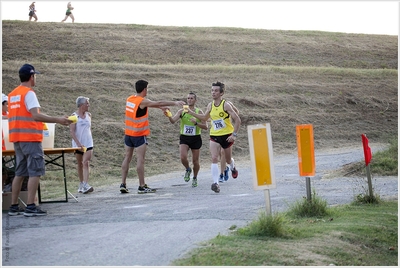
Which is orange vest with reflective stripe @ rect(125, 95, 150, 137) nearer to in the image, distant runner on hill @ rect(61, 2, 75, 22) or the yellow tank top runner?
the yellow tank top runner

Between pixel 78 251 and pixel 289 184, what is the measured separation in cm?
910

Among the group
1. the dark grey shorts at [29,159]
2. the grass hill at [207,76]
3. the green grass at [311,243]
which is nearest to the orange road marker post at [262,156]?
the green grass at [311,243]

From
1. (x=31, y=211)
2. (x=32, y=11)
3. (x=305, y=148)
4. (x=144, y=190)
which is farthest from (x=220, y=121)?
(x=32, y=11)

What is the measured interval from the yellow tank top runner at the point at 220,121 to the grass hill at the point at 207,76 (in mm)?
4839

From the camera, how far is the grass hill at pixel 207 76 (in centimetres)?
2809

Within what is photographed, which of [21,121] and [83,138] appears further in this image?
[83,138]

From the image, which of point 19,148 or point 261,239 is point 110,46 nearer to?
point 19,148

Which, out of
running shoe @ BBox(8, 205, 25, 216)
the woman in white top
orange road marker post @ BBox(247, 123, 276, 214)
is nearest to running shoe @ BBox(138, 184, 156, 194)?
the woman in white top

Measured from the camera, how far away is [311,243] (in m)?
9.09

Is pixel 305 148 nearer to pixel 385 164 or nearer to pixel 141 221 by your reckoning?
pixel 141 221

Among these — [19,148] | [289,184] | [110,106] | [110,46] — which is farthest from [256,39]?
[19,148]

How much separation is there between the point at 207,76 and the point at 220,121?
23.7m

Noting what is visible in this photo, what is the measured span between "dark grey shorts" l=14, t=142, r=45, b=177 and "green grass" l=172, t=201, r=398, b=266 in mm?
3474

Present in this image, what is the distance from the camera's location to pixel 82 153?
1537 centimetres
